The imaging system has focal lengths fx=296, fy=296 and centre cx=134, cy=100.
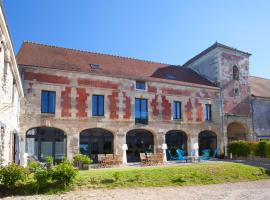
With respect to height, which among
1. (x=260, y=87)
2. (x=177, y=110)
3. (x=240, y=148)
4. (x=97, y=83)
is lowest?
(x=240, y=148)

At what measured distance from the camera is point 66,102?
17.0 metres

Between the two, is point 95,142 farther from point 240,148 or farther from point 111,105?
point 240,148

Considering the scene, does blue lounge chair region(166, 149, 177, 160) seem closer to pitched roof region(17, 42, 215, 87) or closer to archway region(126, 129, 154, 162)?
archway region(126, 129, 154, 162)

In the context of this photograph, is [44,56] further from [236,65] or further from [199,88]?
[236,65]

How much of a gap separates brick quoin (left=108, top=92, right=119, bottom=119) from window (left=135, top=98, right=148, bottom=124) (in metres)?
1.46

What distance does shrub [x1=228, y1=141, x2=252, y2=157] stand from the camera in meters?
20.0

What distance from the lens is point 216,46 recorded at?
2328 centimetres

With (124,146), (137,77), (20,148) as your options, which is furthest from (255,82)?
(20,148)

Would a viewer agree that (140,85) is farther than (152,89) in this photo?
No

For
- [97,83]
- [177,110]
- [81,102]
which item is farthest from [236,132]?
[81,102]

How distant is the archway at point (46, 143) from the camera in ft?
53.0

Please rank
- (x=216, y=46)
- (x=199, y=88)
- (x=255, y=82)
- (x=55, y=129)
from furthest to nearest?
(x=255, y=82) → (x=216, y=46) → (x=199, y=88) → (x=55, y=129)

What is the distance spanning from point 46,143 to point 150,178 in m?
7.48

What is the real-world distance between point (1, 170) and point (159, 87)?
13104 millimetres
